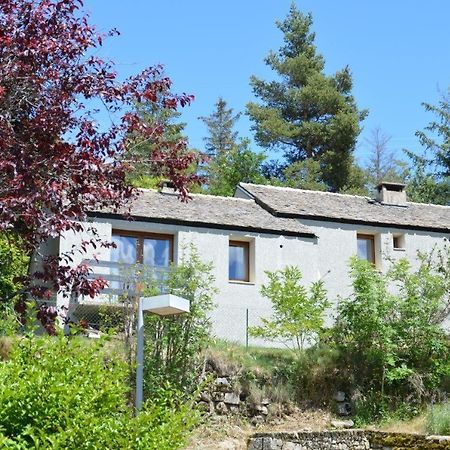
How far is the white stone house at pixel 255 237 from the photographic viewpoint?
25.2 m

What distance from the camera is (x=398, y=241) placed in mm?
29578

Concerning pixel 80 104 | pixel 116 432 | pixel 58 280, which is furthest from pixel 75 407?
pixel 80 104

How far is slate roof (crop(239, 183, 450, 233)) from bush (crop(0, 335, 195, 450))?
19917 mm

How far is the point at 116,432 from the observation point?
7.53 metres

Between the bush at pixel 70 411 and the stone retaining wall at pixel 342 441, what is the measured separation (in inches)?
267

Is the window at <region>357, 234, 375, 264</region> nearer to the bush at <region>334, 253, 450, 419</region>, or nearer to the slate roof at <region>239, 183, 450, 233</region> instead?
the slate roof at <region>239, 183, 450, 233</region>

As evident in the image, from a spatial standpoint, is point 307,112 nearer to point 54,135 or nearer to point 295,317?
point 295,317

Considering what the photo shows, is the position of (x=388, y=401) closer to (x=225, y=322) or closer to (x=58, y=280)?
(x=225, y=322)

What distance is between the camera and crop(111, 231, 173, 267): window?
1001 inches

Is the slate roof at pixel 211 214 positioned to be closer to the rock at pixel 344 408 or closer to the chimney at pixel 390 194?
the chimney at pixel 390 194

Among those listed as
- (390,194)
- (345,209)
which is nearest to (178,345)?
(345,209)

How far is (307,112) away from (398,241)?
22.9m

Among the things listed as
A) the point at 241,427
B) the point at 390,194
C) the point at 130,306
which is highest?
the point at 390,194

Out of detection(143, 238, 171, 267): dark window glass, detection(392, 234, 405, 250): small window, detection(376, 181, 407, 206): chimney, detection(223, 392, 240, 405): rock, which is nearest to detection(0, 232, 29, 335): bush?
detection(143, 238, 171, 267): dark window glass
